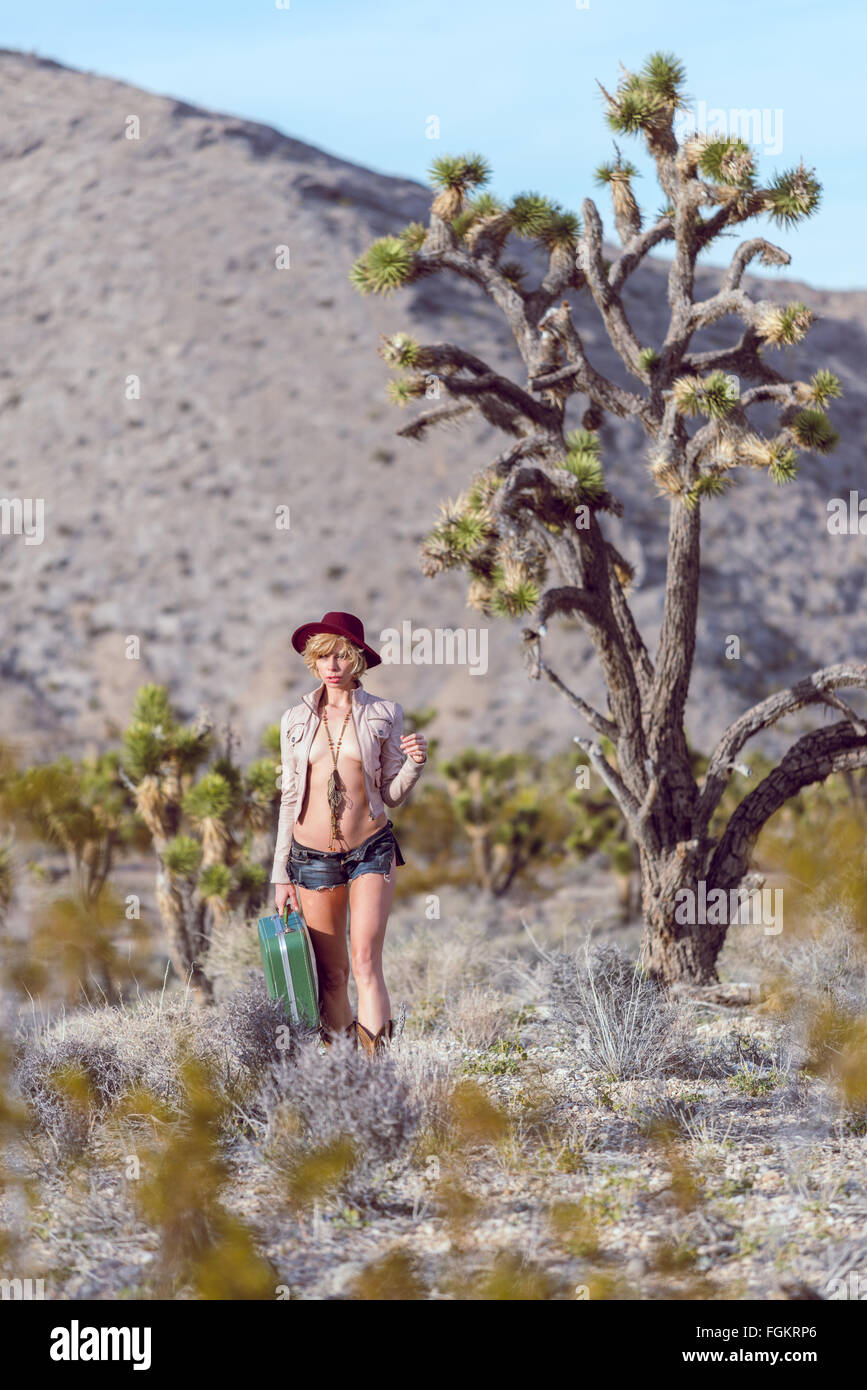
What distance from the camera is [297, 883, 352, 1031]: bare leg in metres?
5.30

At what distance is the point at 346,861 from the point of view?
527 cm

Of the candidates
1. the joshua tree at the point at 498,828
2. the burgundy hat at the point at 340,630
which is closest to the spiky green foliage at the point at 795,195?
the burgundy hat at the point at 340,630

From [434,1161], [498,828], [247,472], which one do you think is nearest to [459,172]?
[434,1161]

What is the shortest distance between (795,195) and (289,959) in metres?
5.04

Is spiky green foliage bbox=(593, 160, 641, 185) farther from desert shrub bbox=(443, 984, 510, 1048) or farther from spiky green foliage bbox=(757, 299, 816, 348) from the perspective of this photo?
desert shrub bbox=(443, 984, 510, 1048)

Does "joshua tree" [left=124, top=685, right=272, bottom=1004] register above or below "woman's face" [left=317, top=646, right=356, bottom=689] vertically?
below

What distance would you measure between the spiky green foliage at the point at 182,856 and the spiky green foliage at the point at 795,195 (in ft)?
17.6

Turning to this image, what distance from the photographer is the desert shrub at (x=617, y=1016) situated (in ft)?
19.9

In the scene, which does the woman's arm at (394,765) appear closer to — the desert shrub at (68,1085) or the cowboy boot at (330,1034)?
the cowboy boot at (330,1034)

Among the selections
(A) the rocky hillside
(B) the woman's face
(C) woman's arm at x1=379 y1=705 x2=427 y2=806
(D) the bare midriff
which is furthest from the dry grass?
(A) the rocky hillside

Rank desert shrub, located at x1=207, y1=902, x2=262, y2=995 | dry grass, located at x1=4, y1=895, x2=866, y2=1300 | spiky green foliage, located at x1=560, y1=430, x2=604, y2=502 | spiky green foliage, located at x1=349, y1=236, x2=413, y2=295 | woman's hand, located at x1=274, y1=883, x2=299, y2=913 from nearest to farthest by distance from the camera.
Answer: dry grass, located at x1=4, y1=895, x2=866, y2=1300 < woman's hand, located at x1=274, y1=883, x2=299, y2=913 < spiky green foliage, located at x1=560, y1=430, x2=604, y2=502 < spiky green foliage, located at x1=349, y1=236, x2=413, y2=295 < desert shrub, located at x1=207, y1=902, x2=262, y2=995

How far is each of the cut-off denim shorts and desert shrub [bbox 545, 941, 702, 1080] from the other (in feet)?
5.10

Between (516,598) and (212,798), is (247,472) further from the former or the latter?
(516,598)

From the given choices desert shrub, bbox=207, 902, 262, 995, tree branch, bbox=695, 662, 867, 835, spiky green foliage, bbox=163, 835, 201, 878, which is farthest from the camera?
spiky green foliage, bbox=163, 835, 201, 878
